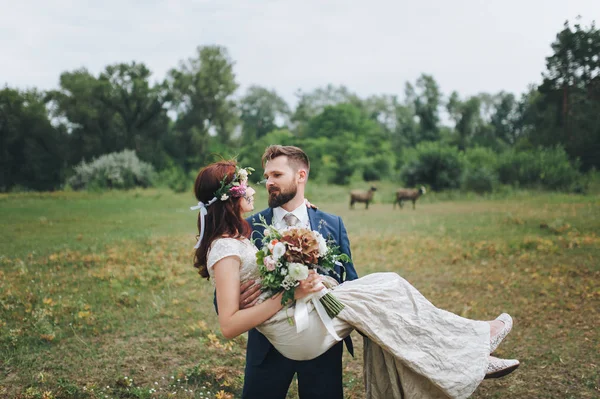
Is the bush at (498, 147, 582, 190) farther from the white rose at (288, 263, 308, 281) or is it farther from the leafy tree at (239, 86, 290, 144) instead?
the white rose at (288, 263, 308, 281)

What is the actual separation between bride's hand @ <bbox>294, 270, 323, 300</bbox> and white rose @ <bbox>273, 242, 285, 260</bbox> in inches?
7.5

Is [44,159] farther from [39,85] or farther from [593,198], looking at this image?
[593,198]

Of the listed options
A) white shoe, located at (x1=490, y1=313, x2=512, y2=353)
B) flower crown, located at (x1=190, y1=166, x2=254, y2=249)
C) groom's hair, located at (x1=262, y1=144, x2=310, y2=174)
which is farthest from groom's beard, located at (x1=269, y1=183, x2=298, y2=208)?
white shoe, located at (x1=490, y1=313, x2=512, y2=353)

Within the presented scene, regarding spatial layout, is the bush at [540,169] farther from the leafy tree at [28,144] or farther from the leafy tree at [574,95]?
the leafy tree at [28,144]

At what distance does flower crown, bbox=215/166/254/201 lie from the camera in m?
2.88

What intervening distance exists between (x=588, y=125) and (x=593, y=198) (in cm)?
182

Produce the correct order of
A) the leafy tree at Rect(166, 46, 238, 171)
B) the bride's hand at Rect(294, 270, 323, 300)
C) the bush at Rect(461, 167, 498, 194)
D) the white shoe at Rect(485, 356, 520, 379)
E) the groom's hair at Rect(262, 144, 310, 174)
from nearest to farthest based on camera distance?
the bride's hand at Rect(294, 270, 323, 300) → the white shoe at Rect(485, 356, 520, 379) → the groom's hair at Rect(262, 144, 310, 174) → the leafy tree at Rect(166, 46, 238, 171) → the bush at Rect(461, 167, 498, 194)

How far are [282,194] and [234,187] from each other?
515mm

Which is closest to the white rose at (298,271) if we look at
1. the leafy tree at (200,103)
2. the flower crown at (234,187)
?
the flower crown at (234,187)

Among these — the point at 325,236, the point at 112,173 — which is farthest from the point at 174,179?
the point at 325,236

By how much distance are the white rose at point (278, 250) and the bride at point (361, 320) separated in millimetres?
202

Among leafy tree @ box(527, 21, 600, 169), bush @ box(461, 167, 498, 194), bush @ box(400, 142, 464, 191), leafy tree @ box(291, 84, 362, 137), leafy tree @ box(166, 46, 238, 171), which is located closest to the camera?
leafy tree @ box(527, 21, 600, 169)

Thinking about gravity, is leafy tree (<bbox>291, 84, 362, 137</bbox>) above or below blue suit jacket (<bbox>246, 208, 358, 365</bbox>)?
above

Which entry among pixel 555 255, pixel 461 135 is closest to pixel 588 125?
pixel 555 255
